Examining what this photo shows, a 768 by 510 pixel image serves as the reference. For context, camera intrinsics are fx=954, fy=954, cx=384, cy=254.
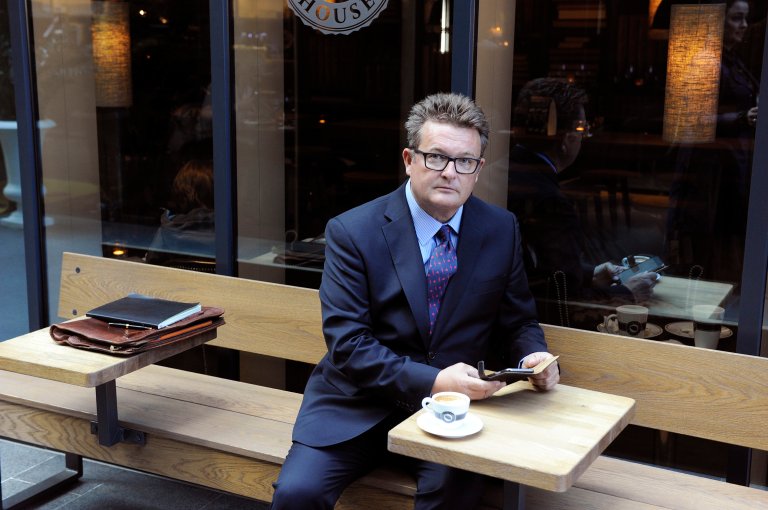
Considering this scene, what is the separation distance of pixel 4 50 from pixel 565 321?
11.6ft

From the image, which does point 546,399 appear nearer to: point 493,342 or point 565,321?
point 493,342

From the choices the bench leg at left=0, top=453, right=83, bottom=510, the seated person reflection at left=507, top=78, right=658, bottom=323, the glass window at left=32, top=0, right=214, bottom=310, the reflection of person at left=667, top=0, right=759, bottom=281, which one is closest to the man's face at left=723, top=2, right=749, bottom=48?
the reflection of person at left=667, top=0, right=759, bottom=281

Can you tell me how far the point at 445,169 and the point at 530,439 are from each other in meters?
0.85

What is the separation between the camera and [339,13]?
3.83 metres

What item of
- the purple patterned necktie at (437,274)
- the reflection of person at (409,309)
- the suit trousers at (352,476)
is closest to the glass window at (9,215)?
the reflection of person at (409,309)

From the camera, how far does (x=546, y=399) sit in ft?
8.58

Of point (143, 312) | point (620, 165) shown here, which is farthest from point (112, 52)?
point (620, 165)

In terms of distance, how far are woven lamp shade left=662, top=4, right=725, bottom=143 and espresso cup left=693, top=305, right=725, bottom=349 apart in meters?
0.93

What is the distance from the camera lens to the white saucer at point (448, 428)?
2.31 meters

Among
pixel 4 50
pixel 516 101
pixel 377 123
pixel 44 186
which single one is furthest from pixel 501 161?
pixel 4 50

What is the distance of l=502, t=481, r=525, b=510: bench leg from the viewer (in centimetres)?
246


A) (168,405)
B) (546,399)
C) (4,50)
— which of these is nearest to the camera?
(546,399)

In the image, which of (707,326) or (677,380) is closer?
(677,380)

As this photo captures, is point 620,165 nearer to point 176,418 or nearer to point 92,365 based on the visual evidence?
point 176,418
